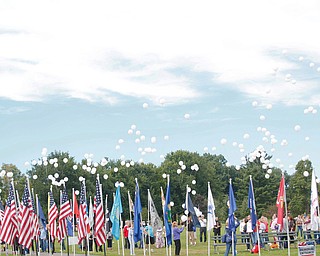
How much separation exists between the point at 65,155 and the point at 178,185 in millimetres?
17521

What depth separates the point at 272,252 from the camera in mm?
31109

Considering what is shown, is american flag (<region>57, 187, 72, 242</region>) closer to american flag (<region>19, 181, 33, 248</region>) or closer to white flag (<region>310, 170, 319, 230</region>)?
american flag (<region>19, 181, 33, 248</region>)

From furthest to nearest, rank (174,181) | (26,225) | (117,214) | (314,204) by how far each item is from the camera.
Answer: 1. (174,181)
2. (117,214)
3. (26,225)
4. (314,204)

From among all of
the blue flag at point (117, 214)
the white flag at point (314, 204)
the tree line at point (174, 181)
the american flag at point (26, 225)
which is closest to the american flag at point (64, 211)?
the american flag at point (26, 225)

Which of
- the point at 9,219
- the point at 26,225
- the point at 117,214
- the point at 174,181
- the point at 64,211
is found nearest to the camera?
the point at 26,225

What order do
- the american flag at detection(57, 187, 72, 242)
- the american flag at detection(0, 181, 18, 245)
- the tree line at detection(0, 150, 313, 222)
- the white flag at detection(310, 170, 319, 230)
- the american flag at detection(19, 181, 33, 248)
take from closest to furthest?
the white flag at detection(310, 170, 319, 230) < the american flag at detection(19, 181, 33, 248) < the american flag at detection(0, 181, 18, 245) < the american flag at detection(57, 187, 72, 242) < the tree line at detection(0, 150, 313, 222)

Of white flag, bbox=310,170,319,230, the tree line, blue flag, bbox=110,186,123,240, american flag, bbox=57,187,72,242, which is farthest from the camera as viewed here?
the tree line

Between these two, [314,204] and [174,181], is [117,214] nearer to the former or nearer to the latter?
[314,204]

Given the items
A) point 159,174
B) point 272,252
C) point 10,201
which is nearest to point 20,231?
point 10,201

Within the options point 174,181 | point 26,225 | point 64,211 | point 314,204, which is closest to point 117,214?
point 64,211

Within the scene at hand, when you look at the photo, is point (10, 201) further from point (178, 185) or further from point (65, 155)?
point (178, 185)

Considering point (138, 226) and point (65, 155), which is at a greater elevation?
point (65, 155)

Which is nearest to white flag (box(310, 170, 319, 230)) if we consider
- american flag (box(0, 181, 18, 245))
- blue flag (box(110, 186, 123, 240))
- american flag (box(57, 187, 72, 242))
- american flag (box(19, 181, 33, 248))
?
blue flag (box(110, 186, 123, 240))

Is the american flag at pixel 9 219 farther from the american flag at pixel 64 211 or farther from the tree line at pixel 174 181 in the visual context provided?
the tree line at pixel 174 181
